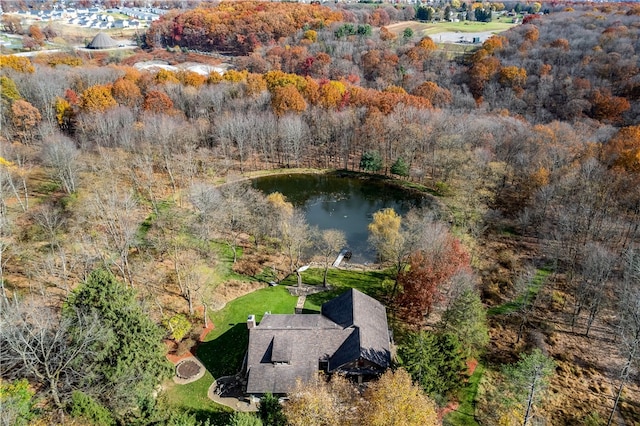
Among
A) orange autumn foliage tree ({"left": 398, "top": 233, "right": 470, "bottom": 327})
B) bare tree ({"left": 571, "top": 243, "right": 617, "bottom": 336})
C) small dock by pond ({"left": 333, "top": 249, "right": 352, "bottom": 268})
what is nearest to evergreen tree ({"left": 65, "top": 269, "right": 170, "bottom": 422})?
orange autumn foliage tree ({"left": 398, "top": 233, "right": 470, "bottom": 327})

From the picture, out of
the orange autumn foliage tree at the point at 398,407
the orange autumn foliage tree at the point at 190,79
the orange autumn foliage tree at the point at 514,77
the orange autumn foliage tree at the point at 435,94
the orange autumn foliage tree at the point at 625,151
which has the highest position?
the orange autumn foliage tree at the point at 190,79

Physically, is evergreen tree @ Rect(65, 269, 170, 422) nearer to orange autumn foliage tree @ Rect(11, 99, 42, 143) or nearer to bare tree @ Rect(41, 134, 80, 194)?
bare tree @ Rect(41, 134, 80, 194)

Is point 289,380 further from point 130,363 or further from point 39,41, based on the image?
point 39,41

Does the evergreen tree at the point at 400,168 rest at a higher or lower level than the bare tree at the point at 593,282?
higher

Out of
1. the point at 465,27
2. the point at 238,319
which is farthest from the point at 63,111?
the point at 465,27

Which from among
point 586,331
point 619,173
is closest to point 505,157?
point 619,173

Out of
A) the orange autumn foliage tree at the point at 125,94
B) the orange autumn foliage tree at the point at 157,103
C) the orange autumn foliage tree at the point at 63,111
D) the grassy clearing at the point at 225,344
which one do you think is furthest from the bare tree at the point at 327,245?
the orange autumn foliage tree at the point at 63,111

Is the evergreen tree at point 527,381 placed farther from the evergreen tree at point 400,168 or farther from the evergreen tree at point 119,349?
the evergreen tree at point 400,168
